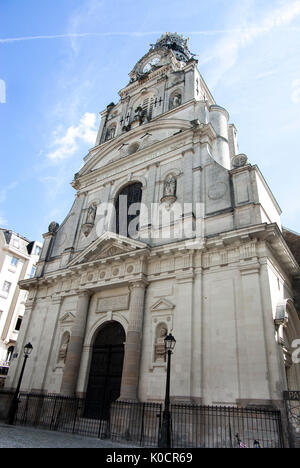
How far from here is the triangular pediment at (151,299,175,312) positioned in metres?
13.2

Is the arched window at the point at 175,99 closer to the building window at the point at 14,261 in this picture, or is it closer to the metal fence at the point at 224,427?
the metal fence at the point at 224,427

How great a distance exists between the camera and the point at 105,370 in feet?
46.8

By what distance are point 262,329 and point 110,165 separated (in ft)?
48.1

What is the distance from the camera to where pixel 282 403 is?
9430 millimetres

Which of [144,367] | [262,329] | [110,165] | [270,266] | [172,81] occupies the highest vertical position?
[172,81]

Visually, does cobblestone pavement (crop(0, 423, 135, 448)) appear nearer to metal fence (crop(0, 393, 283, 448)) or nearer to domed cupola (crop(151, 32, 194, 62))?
metal fence (crop(0, 393, 283, 448))

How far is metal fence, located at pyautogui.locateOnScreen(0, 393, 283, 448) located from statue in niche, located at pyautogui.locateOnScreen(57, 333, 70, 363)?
7.77 feet

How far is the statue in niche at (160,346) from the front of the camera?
12.4 meters

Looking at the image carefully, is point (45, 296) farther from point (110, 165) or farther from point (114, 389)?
point (110, 165)

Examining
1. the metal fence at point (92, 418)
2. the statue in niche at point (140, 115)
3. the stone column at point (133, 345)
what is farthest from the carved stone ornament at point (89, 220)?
the metal fence at point (92, 418)

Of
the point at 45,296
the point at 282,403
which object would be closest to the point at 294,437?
the point at 282,403

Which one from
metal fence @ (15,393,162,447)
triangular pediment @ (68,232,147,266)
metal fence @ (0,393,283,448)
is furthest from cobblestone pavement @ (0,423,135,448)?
triangular pediment @ (68,232,147,266)

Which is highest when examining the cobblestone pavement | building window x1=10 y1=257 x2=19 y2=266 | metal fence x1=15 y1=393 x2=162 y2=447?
building window x1=10 y1=257 x2=19 y2=266

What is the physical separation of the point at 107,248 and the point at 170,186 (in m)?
4.62
